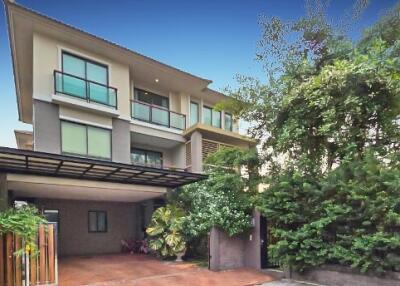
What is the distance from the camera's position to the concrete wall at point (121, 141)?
1484cm

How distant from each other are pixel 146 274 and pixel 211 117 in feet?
39.0

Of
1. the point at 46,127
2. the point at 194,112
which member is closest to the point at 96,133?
the point at 46,127

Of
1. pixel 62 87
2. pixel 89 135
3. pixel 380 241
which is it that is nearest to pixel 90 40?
pixel 62 87

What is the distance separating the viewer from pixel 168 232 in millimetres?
12500

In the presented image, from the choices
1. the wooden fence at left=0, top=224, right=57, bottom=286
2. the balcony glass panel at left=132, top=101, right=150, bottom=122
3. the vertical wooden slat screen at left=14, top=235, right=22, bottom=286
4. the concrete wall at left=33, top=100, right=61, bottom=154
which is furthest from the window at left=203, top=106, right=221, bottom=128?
the vertical wooden slat screen at left=14, top=235, right=22, bottom=286

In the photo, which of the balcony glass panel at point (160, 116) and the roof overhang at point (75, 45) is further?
the balcony glass panel at point (160, 116)

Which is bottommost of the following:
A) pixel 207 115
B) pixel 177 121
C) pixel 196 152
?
pixel 196 152

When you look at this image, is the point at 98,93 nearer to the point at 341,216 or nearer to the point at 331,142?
the point at 331,142

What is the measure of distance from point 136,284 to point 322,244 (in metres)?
5.27

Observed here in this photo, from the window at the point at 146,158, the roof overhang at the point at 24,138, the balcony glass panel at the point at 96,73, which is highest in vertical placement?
the balcony glass panel at the point at 96,73

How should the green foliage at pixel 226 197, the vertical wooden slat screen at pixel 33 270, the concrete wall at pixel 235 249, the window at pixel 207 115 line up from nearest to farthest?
the vertical wooden slat screen at pixel 33 270 → the concrete wall at pixel 235 249 → the green foliage at pixel 226 197 → the window at pixel 207 115

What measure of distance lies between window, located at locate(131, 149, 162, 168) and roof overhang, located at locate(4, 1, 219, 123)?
380 cm

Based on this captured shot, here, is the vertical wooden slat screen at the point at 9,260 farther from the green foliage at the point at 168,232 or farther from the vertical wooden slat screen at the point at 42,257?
the green foliage at the point at 168,232

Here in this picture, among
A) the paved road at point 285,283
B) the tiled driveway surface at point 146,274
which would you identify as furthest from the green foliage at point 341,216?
the tiled driveway surface at point 146,274
